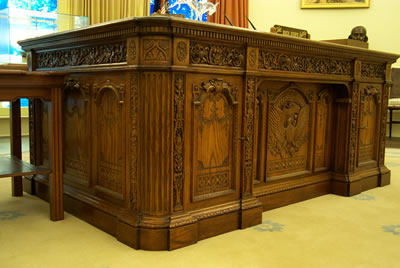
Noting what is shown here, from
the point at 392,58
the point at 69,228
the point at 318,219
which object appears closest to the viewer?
the point at 69,228

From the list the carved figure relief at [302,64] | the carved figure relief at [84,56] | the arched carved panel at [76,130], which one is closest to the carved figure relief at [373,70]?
the carved figure relief at [302,64]

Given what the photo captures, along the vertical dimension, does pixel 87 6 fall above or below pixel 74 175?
above

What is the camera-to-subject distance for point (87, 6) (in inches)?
256

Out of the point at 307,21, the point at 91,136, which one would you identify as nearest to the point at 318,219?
the point at 91,136

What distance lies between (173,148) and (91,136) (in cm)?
69

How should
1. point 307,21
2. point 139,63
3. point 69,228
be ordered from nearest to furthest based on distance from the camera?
point 139,63, point 69,228, point 307,21

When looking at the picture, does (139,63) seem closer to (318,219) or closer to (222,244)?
(222,244)

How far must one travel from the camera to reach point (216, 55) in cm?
241

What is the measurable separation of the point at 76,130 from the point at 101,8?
4325 millimetres

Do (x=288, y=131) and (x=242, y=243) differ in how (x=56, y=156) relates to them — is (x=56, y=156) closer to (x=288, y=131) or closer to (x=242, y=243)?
→ (x=242, y=243)

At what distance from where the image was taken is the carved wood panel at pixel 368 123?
3.68m

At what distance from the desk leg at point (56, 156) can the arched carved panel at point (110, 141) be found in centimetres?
23

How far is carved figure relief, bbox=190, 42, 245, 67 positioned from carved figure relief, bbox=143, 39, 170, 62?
18cm

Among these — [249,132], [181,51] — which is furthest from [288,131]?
[181,51]
